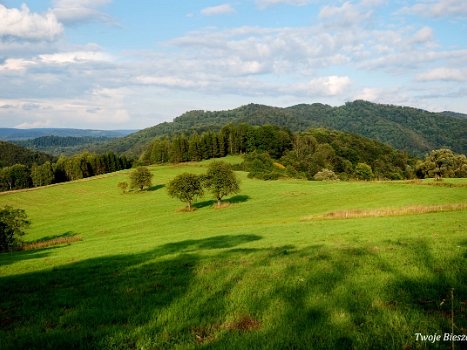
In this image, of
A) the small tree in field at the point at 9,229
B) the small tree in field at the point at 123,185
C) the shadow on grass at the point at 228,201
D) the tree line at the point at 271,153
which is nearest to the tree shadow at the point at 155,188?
the small tree in field at the point at 123,185

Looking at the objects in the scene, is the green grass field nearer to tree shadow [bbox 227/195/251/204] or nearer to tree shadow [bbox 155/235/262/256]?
tree shadow [bbox 155/235/262/256]

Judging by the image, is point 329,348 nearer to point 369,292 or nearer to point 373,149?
point 369,292

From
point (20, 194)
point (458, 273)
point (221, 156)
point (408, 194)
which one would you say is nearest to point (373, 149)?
point (221, 156)

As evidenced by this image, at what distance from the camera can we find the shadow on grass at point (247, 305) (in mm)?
6352

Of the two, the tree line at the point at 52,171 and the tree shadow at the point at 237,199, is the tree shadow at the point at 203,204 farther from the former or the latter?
the tree line at the point at 52,171

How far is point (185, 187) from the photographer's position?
187ft

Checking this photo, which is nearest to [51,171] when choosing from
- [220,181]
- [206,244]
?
[220,181]

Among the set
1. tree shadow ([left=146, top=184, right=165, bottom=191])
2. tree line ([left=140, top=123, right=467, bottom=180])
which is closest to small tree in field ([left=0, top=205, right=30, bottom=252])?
tree shadow ([left=146, top=184, right=165, bottom=191])

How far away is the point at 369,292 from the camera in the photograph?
829cm

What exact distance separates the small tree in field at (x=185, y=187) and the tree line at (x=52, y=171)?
9981cm

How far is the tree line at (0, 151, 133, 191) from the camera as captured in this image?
5231 inches

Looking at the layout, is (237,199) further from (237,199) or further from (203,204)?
(203,204)

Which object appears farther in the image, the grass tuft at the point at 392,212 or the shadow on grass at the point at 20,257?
the grass tuft at the point at 392,212

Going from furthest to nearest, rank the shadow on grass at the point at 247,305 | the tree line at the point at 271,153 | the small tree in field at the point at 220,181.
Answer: the tree line at the point at 271,153 → the small tree in field at the point at 220,181 → the shadow on grass at the point at 247,305
